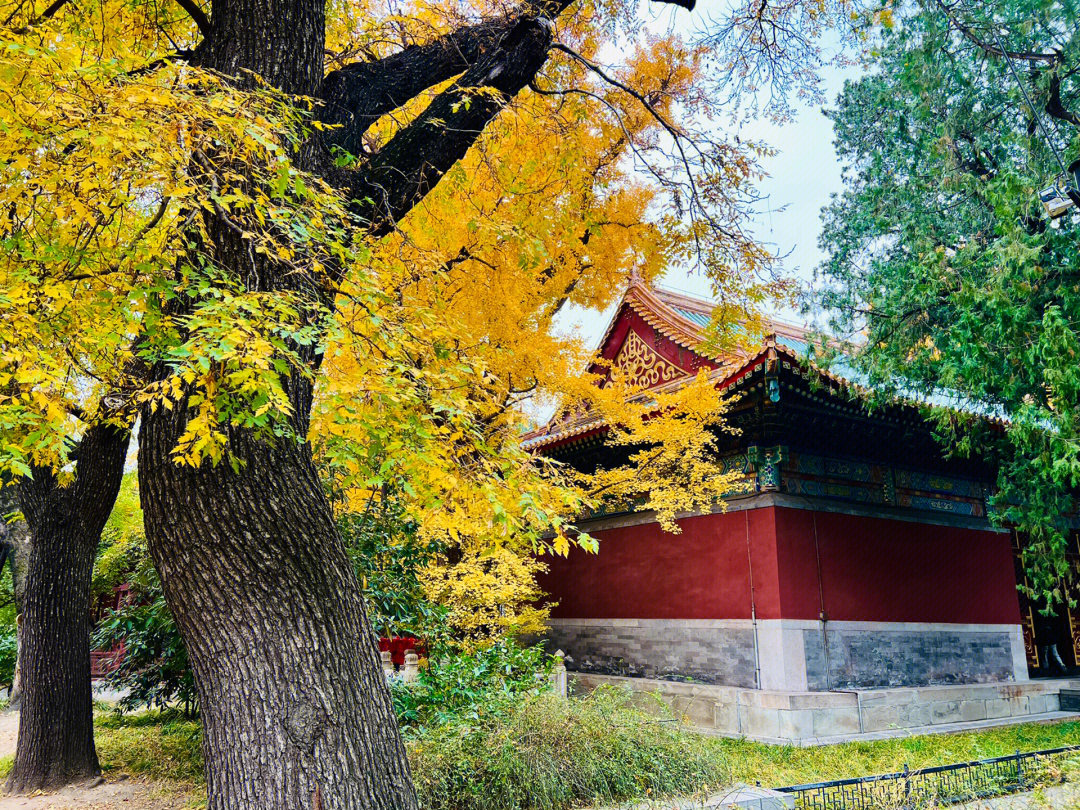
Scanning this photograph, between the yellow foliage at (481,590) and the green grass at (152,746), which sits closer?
the green grass at (152,746)

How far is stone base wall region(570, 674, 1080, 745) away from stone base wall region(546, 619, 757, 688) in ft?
0.68

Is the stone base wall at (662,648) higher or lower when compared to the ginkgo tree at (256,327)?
lower

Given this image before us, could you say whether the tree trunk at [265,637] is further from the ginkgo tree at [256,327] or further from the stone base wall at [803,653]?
the stone base wall at [803,653]

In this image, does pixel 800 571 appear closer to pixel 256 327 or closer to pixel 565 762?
pixel 565 762

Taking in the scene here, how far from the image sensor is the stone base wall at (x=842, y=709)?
27.7 ft

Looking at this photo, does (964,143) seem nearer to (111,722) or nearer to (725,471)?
(725,471)

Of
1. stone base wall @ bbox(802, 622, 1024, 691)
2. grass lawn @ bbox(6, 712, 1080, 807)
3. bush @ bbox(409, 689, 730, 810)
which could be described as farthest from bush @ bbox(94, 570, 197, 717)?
stone base wall @ bbox(802, 622, 1024, 691)

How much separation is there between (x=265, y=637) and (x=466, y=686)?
3404 mm

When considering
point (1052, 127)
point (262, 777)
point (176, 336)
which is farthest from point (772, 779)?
point (1052, 127)

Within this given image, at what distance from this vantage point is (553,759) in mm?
4984

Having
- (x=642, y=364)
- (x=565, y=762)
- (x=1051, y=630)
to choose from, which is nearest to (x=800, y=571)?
(x=642, y=364)

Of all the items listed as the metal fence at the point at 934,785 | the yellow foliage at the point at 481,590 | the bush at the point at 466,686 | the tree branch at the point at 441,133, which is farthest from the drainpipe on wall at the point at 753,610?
the tree branch at the point at 441,133

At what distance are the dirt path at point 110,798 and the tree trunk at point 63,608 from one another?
0.18 meters

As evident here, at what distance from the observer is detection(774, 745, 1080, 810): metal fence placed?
4711 mm
